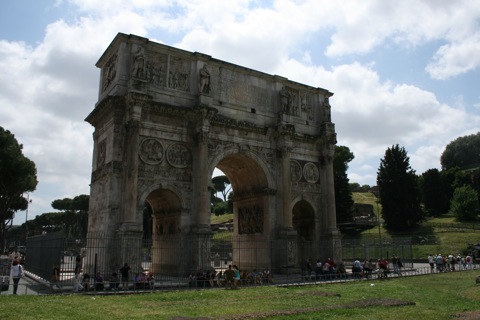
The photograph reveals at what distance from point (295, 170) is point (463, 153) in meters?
80.9

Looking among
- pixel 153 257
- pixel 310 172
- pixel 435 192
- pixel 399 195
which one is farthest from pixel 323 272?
pixel 435 192

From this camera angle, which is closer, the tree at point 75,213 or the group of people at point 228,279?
the group of people at point 228,279

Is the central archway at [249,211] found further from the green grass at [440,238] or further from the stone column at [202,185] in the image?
the green grass at [440,238]

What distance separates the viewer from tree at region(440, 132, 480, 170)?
92062 mm

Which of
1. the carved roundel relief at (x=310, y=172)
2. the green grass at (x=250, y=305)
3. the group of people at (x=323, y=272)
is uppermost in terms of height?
the carved roundel relief at (x=310, y=172)

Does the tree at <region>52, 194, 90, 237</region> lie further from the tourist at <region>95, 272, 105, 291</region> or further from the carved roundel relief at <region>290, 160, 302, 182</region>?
the tourist at <region>95, 272, 105, 291</region>

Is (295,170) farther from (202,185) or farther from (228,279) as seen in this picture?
(228,279)

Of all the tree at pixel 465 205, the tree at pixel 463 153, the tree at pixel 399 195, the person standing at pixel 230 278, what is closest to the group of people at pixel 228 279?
the person standing at pixel 230 278

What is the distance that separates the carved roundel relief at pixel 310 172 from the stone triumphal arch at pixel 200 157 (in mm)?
96

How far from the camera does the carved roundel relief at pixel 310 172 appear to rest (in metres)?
27.5

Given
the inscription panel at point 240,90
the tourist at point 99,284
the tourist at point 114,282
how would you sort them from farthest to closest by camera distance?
the inscription panel at point 240,90, the tourist at point 114,282, the tourist at point 99,284

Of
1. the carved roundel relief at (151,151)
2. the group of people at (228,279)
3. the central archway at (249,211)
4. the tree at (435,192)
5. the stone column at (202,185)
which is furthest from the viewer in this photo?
the tree at (435,192)

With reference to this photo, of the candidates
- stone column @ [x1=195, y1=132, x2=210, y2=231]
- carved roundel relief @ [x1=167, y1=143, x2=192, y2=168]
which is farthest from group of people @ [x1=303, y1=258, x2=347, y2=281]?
carved roundel relief @ [x1=167, y1=143, x2=192, y2=168]

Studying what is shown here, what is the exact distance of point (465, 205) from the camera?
5600 cm
